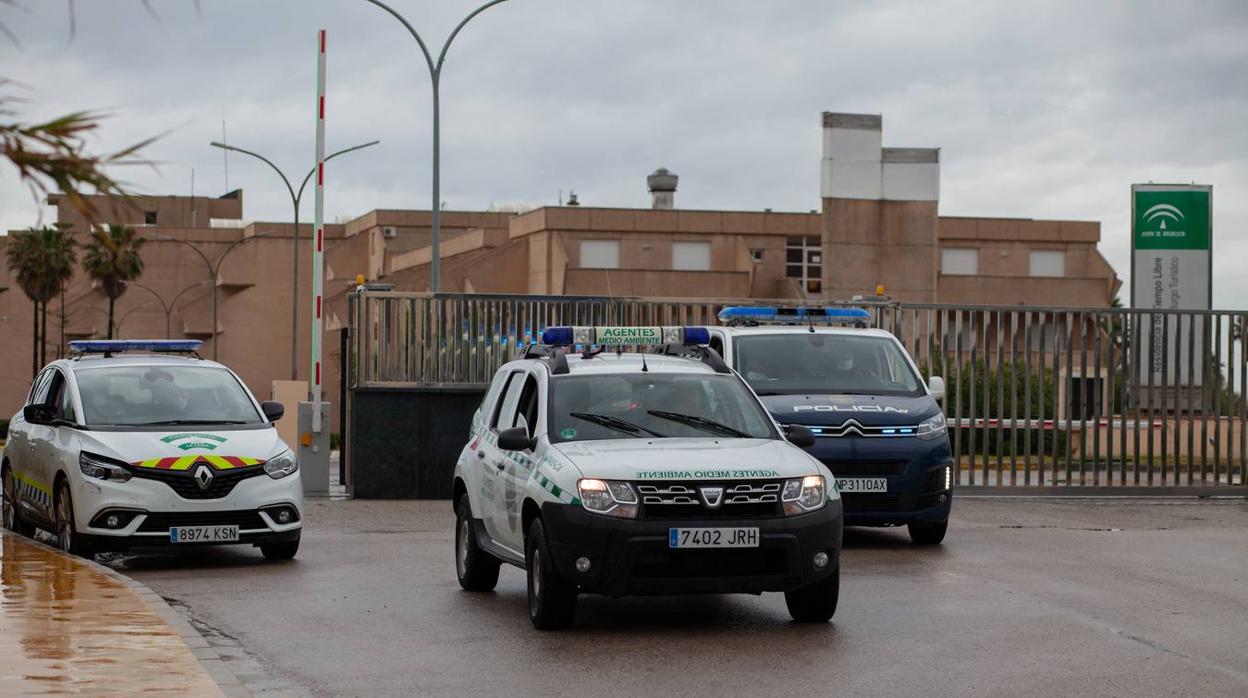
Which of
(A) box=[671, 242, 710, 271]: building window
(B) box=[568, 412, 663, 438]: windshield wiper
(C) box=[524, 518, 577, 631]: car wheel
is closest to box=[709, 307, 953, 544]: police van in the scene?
(B) box=[568, 412, 663, 438]: windshield wiper

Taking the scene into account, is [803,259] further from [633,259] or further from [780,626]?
[780,626]

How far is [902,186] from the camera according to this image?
5553 centimetres

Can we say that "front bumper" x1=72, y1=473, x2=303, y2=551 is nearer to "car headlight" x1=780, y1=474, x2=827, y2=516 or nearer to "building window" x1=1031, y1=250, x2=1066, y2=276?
"car headlight" x1=780, y1=474, x2=827, y2=516

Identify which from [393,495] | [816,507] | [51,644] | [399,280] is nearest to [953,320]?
[393,495]

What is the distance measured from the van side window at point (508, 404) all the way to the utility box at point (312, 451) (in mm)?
10497

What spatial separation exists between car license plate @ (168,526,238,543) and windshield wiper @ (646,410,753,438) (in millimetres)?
4484

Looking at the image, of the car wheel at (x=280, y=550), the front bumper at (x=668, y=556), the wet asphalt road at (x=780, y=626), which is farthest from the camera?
the car wheel at (x=280, y=550)

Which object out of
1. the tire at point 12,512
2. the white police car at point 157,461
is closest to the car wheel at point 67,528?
the white police car at point 157,461

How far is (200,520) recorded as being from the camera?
14141mm

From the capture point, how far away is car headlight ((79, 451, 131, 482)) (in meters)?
14.1

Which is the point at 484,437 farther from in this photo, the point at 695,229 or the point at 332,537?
the point at 695,229

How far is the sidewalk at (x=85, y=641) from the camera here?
8.25m

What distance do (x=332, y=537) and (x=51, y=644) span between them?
308 inches

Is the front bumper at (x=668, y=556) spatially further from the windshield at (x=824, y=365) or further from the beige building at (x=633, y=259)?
the beige building at (x=633, y=259)
